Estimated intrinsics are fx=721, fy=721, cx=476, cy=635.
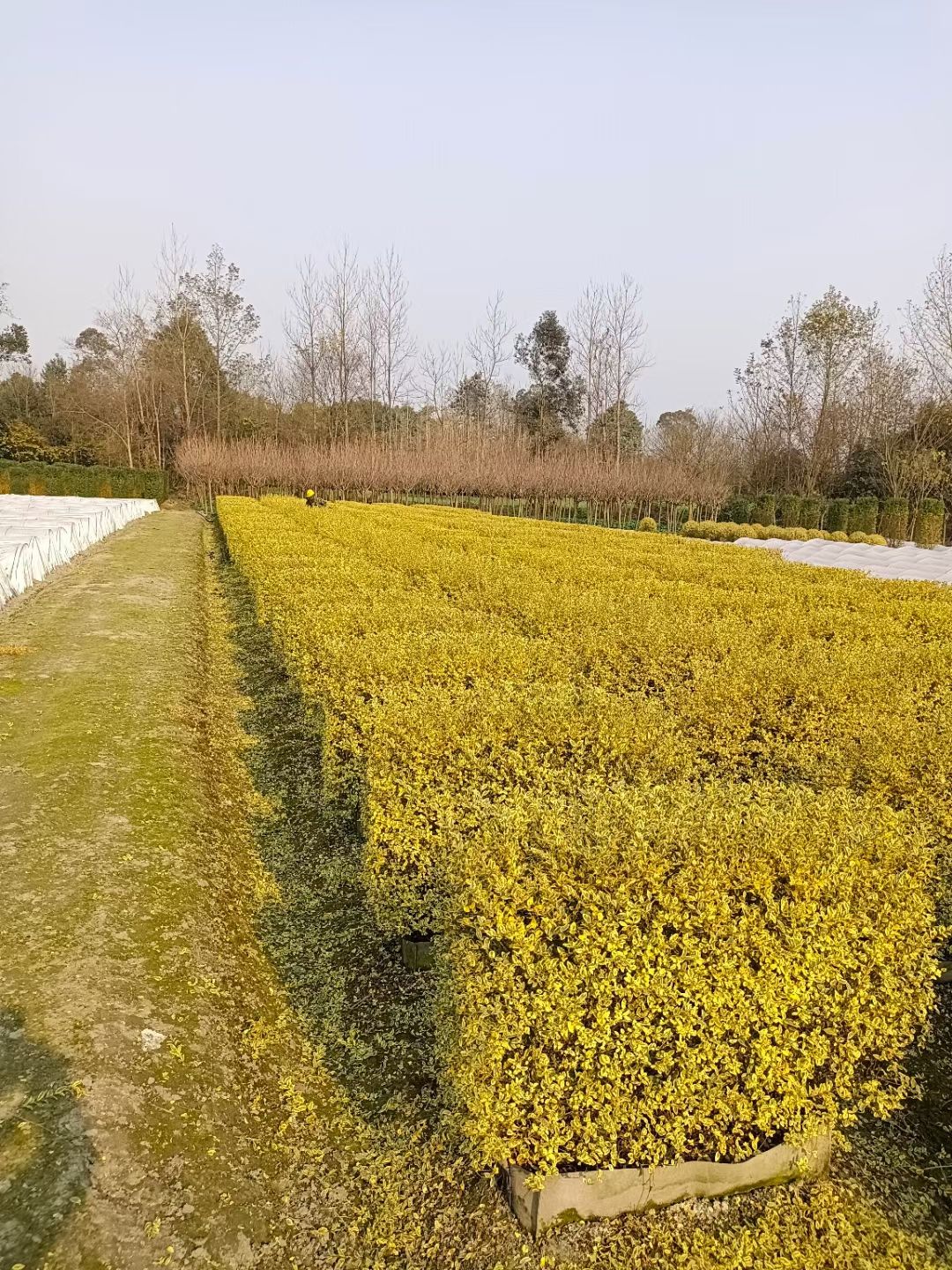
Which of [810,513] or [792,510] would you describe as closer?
[810,513]

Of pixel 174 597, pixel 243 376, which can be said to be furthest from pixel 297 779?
pixel 243 376

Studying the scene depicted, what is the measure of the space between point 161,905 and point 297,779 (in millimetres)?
1886

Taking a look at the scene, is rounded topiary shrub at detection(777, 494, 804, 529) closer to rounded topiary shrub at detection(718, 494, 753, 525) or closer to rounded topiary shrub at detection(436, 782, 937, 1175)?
rounded topiary shrub at detection(718, 494, 753, 525)

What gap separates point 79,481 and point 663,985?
38872 millimetres

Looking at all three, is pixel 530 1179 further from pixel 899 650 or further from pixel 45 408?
pixel 45 408

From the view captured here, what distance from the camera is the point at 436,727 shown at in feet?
11.2

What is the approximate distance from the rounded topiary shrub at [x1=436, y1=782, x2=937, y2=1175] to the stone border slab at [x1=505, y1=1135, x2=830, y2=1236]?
0.05 metres

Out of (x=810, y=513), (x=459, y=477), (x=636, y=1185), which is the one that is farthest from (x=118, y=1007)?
(x=459, y=477)

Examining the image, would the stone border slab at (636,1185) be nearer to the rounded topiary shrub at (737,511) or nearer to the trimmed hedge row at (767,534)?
the trimmed hedge row at (767,534)

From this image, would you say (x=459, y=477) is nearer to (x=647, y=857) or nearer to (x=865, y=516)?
(x=865, y=516)

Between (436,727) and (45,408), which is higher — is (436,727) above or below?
below

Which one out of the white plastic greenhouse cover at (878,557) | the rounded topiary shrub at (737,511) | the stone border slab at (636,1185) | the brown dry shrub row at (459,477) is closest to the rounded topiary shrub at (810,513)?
the rounded topiary shrub at (737,511)

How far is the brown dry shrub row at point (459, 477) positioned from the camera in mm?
30312

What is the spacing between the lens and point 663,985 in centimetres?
200
